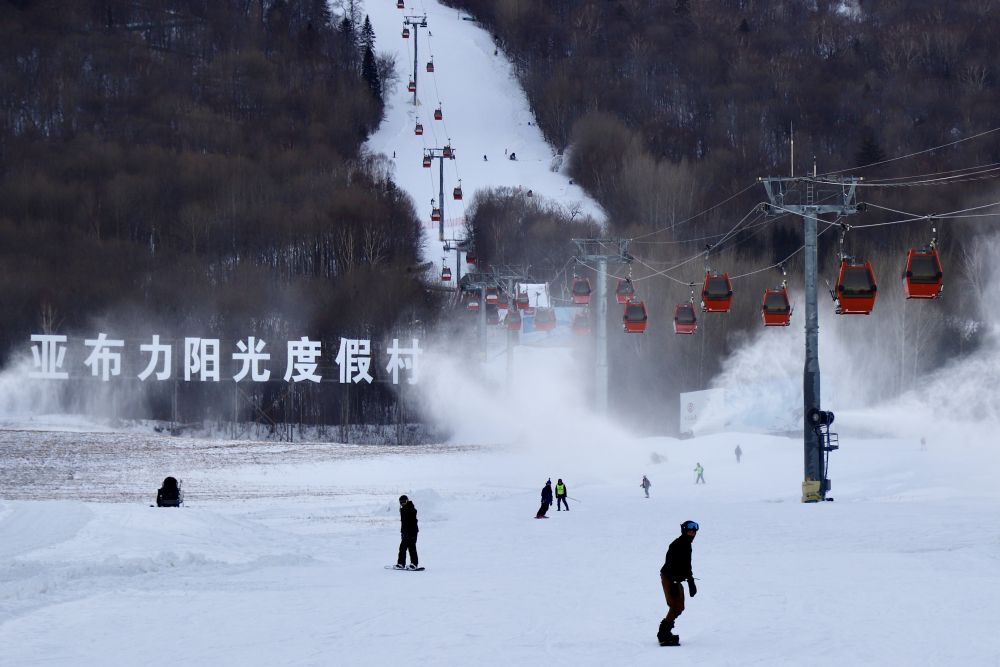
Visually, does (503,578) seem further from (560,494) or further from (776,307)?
(560,494)

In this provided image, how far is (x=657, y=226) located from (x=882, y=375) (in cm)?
4008

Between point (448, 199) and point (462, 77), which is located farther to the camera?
point (462, 77)

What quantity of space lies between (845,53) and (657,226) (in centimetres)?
7326

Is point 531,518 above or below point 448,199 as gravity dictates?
below

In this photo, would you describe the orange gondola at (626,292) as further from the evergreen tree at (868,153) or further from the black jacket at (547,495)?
the evergreen tree at (868,153)

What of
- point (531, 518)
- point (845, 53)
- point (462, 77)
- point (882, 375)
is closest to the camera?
point (531, 518)

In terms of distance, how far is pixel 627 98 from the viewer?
167 meters

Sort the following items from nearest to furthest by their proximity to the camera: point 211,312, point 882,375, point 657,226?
point 882,375 → point 211,312 → point 657,226

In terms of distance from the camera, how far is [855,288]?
2775 centimetres

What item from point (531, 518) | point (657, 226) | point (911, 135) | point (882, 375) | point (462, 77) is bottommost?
point (531, 518)

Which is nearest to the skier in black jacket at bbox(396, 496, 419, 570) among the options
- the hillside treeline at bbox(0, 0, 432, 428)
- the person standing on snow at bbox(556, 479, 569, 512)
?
the person standing on snow at bbox(556, 479, 569, 512)

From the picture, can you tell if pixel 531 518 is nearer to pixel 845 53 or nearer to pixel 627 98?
pixel 627 98

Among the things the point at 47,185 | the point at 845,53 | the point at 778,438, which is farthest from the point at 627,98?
the point at 778,438

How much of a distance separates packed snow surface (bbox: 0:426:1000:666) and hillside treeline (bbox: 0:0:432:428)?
5241 cm
